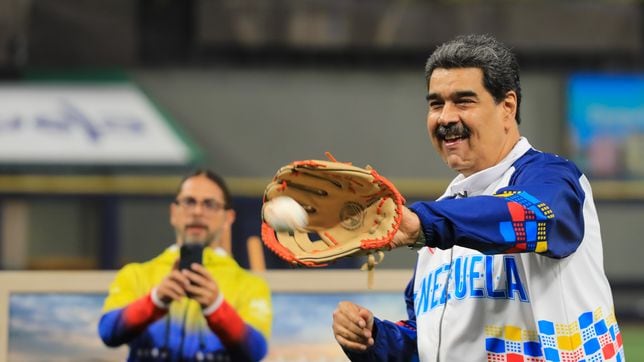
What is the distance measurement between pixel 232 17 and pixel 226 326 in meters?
11.2

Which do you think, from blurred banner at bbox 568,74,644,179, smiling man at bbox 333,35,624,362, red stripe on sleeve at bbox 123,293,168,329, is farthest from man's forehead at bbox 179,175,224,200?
blurred banner at bbox 568,74,644,179

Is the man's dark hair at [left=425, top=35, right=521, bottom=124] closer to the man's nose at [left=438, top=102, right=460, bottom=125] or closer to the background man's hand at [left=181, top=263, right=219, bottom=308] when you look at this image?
the man's nose at [left=438, top=102, right=460, bottom=125]

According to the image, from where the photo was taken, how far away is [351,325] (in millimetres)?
3496

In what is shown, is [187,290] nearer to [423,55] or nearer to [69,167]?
[69,167]

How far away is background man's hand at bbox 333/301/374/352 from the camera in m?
3.50

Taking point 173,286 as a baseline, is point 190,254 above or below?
above

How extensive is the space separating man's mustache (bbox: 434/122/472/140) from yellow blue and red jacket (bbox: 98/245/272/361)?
251 cm

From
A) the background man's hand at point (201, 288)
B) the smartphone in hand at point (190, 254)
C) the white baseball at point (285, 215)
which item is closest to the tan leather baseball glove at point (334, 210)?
the white baseball at point (285, 215)

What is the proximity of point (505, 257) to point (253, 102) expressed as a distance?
1295 cm

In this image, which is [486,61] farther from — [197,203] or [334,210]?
[197,203]

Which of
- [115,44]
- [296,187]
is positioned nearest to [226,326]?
[296,187]

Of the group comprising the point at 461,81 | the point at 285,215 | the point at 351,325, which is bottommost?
the point at 351,325

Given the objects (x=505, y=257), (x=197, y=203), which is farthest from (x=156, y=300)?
(x=505, y=257)

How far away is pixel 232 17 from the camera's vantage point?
16375mm
